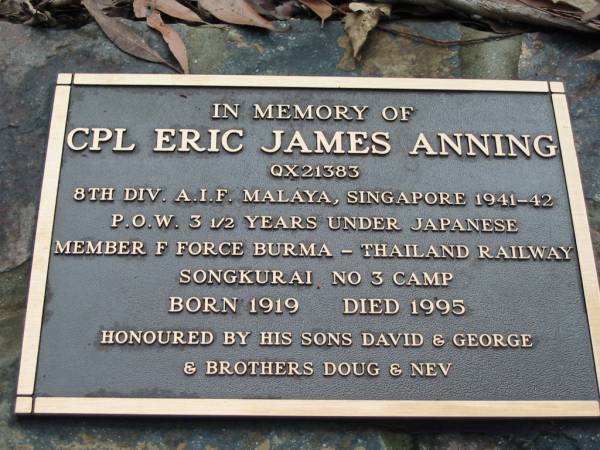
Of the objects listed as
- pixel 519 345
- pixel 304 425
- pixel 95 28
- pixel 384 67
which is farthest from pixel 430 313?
pixel 95 28

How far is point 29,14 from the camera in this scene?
134 inches

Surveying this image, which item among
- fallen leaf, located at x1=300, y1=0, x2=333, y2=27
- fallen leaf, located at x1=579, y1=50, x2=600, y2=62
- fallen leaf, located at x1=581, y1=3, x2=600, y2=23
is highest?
fallen leaf, located at x1=581, y1=3, x2=600, y2=23

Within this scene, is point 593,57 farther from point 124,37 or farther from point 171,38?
point 124,37

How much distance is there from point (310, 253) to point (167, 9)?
58.6 inches

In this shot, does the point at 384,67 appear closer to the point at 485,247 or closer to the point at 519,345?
the point at 485,247

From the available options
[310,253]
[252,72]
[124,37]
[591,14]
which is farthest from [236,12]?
[591,14]

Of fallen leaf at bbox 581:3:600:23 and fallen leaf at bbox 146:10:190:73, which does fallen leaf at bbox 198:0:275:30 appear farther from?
fallen leaf at bbox 581:3:600:23

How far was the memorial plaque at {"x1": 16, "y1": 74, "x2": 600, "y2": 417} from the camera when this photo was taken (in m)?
2.55

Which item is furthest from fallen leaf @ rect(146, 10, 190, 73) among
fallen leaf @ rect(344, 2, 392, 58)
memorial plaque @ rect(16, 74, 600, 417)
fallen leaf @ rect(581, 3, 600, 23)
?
fallen leaf @ rect(581, 3, 600, 23)

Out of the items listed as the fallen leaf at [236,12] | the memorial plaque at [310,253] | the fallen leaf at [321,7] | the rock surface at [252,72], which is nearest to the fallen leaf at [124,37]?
the rock surface at [252,72]

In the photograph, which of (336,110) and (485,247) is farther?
(336,110)

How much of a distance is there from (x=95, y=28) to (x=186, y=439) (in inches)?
78.1

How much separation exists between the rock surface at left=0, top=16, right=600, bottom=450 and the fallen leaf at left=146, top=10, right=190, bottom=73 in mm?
48

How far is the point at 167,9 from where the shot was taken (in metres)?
3.41
